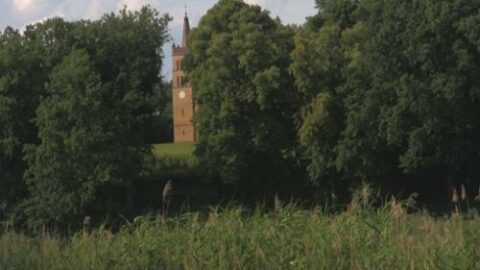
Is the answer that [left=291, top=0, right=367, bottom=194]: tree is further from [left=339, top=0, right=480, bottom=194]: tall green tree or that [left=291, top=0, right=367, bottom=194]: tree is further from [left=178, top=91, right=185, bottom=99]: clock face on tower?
[left=178, top=91, right=185, bottom=99]: clock face on tower

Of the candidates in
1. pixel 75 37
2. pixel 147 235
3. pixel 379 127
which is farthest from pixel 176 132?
pixel 147 235

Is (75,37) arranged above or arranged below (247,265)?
above

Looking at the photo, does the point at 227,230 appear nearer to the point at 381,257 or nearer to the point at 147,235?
the point at 147,235

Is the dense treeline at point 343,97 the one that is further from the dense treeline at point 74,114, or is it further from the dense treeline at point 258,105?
the dense treeline at point 74,114

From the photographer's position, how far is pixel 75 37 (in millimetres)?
37656

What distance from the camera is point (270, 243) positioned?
739cm

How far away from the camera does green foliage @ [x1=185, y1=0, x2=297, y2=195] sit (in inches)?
1396

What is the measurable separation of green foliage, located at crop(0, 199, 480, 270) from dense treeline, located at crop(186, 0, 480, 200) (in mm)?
25593

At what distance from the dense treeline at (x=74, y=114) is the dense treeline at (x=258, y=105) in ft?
0.22

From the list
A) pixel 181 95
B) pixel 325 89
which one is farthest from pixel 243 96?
pixel 181 95

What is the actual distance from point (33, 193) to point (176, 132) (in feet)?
150

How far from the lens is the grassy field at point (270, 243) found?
689cm

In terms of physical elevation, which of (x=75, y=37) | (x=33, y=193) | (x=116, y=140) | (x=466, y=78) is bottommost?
(x=33, y=193)

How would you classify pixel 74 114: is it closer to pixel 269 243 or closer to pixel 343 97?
pixel 343 97
